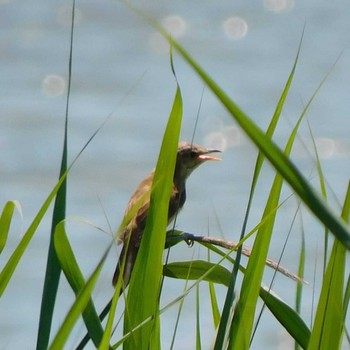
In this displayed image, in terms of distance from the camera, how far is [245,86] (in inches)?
475

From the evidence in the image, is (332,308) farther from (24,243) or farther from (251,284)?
(24,243)

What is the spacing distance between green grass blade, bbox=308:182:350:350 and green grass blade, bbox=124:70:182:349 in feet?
0.96

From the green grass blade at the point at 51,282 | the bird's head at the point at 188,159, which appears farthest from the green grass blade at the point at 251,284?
the bird's head at the point at 188,159

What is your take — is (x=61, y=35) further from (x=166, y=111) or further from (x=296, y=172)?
(x=296, y=172)

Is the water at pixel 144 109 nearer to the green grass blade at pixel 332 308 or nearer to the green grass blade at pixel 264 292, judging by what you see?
the green grass blade at pixel 264 292

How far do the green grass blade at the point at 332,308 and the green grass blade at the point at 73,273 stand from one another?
38 cm

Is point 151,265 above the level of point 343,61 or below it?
below

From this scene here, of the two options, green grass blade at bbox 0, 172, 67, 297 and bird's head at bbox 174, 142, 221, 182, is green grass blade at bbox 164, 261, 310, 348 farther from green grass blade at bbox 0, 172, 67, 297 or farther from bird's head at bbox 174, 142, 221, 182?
bird's head at bbox 174, 142, 221, 182

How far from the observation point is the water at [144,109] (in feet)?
27.8

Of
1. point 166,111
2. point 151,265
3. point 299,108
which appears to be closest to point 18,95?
point 166,111

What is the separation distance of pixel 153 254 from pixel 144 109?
29.7 ft

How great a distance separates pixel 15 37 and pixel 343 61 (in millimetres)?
3314

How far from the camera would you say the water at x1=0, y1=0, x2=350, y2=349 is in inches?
334

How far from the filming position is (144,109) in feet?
37.4
